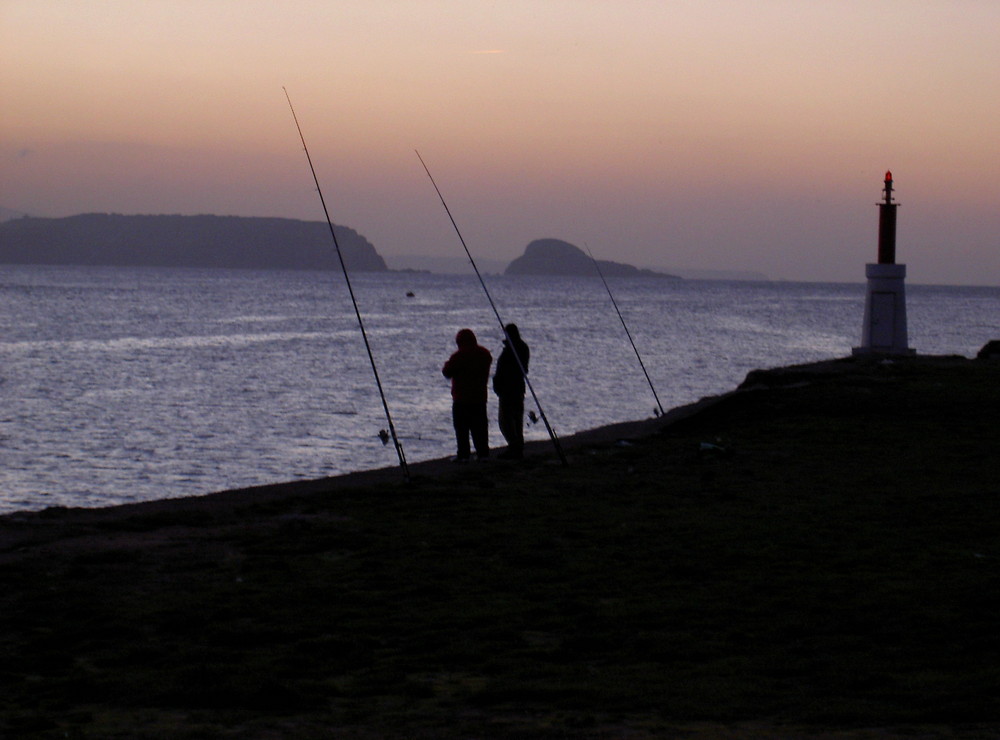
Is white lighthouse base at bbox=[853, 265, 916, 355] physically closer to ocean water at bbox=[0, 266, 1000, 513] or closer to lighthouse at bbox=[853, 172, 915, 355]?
lighthouse at bbox=[853, 172, 915, 355]

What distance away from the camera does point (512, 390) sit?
11.6m

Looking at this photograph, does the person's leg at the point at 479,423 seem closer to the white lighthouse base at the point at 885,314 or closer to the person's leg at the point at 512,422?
the person's leg at the point at 512,422

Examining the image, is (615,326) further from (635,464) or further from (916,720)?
(916,720)

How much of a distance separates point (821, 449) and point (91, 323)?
183 ft

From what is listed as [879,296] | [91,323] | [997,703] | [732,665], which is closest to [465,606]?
[732,665]

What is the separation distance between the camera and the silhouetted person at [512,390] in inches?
453

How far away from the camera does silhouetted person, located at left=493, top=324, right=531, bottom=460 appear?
37.8ft

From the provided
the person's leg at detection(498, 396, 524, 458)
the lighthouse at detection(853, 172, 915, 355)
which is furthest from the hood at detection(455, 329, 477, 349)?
the lighthouse at detection(853, 172, 915, 355)

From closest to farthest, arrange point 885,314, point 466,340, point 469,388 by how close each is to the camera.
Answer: point 466,340
point 469,388
point 885,314

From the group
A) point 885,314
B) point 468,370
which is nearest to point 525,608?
point 468,370

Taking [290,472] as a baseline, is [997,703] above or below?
above

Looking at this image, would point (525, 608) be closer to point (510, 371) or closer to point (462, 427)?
point (462, 427)

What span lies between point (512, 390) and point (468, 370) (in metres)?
0.67

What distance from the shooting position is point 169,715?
420 cm
